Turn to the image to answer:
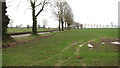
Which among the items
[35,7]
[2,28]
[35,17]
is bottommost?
[2,28]

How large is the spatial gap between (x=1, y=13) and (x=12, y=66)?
9054mm

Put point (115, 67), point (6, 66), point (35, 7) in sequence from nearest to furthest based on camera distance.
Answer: point (115, 67) → point (6, 66) → point (35, 7)

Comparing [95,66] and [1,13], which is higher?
[1,13]

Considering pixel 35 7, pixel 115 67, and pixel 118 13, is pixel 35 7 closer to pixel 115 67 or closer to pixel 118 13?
pixel 118 13

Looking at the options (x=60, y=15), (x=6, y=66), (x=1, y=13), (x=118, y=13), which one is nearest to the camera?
(x=6, y=66)

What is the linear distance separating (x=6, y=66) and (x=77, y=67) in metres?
3.07

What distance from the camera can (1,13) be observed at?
11656 millimetres

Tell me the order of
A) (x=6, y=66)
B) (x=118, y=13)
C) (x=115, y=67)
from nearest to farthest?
(x=115, y=67) → (x=6, y=66) → (x=118, y=13)

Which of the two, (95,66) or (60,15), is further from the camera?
(60,15)

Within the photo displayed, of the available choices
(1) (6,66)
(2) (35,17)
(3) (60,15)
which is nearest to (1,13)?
(1) (6,66)

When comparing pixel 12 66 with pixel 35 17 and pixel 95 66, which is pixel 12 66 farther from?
pixel 35 17

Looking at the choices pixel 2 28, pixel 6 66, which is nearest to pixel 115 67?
pixel 6 66

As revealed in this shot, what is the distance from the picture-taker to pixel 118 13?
8555mm

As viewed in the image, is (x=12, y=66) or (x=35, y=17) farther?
(x=35, y=17)
